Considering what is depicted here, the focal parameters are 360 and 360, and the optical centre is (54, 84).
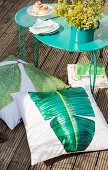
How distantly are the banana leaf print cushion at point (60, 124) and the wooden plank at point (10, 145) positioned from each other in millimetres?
236

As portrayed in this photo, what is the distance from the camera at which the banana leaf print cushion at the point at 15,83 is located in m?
2.97

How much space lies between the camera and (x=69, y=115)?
2742 mm

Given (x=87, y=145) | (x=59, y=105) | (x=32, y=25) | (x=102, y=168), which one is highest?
(x=32, y=25)

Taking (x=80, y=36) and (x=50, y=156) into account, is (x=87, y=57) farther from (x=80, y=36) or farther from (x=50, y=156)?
(x=50, y=156)

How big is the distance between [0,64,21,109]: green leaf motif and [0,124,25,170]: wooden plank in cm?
24

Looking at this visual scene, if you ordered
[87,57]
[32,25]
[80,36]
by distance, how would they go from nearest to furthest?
1. [80,36]
2. [32,25]
3. [87,57]

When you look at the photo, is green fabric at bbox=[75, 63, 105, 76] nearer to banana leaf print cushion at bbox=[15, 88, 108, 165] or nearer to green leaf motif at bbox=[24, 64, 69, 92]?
green leaf motif at bbox=[24, 64, 69, 92]

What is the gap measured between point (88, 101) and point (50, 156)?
0.57 m

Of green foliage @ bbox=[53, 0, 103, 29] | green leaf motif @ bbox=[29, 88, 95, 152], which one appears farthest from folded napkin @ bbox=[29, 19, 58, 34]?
green leaf motif @ bbox=[29, 88, 95, 152]

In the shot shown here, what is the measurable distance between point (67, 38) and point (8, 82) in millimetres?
665

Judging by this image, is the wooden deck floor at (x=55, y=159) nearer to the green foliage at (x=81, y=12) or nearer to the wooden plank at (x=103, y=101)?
the wooden plank at (x=103, y=101)

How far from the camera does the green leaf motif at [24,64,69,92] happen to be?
3.12 metres

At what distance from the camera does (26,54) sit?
4.05 metres

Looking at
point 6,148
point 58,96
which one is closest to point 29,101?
point 58,96
